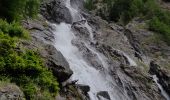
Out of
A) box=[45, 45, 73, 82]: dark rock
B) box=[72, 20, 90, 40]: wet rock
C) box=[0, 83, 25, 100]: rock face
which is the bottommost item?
box=[0, 83, 25, 100]: rock face

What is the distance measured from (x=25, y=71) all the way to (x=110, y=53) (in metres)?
25.2

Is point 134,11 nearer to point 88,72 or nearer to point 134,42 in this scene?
point 134,42

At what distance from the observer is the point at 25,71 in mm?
27156

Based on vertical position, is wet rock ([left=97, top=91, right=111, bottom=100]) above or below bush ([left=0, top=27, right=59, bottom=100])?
below

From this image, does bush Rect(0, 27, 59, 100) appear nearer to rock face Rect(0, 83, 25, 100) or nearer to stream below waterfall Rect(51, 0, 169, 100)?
rock face Rect(0, 83, 25, 100)

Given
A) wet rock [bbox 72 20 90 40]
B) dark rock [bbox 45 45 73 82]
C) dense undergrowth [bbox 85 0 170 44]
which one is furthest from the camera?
dense undergrowth [bbox 85 0 170 44]

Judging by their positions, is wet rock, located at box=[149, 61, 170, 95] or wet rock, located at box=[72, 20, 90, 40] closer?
wet rock, located at box=[149, 61, 170, 95]

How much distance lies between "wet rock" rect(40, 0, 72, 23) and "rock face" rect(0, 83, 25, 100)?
3844 cm

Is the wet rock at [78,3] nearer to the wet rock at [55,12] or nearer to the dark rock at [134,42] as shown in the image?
the wet rock at [55,12]

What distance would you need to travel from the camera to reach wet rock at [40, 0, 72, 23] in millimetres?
63622

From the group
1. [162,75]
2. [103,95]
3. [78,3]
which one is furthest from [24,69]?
[78,3]

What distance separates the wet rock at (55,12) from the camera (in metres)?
63.6

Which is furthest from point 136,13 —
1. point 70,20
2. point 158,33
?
point 70,20

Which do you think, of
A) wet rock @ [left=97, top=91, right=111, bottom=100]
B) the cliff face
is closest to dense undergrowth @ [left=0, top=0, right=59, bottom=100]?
the cliff face
